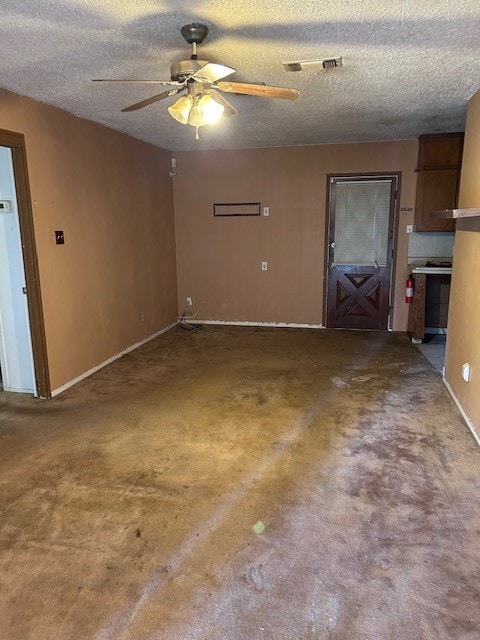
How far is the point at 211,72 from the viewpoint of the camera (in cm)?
228

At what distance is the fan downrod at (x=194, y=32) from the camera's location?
220 centimetres

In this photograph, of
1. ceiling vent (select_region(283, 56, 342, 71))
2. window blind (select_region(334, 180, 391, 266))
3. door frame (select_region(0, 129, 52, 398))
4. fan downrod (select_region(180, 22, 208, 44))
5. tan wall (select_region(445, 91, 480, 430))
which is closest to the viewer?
fan downrod (select_region(180, 22, 208, 44))

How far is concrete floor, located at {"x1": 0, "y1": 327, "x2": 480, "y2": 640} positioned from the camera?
64.4 inches

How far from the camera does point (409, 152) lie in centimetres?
530

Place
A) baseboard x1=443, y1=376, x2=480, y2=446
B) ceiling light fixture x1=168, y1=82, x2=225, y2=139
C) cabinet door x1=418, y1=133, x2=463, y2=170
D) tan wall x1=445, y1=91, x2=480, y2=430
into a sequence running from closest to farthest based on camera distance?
ceiling light fixture x1=168, y1=82, x2=225, y2=139, baseboard x1=443, y1=376, x2=480, y2=446, tan wall x1=445, y1=91, x2=480, y2=430, cabinet door x1=418, y1=133, x2=463, y2=170

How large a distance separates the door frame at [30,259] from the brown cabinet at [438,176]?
4078mm

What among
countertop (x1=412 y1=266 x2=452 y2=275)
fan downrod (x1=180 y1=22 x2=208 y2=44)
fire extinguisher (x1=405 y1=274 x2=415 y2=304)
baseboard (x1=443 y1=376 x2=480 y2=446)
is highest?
fan downrod (x1=180 y1=22 x2=208 y2=44)

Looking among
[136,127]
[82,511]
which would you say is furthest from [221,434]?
[136,127]

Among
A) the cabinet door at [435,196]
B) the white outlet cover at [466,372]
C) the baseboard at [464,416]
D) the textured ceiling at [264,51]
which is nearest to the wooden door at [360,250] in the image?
the cabinet door at [435,196]

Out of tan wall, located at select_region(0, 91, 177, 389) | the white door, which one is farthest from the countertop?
the white door

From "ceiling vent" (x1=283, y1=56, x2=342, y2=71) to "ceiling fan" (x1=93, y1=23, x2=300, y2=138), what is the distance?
0.35 meters

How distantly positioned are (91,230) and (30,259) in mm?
860

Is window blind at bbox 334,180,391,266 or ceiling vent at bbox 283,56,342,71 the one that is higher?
ceiling vent at bbox 283,56,342,71

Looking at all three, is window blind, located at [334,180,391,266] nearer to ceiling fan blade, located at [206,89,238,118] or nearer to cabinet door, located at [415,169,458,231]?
cabinet door, located at [415,169,458,231]
